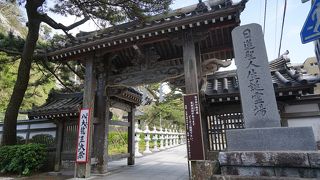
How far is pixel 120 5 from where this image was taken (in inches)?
429

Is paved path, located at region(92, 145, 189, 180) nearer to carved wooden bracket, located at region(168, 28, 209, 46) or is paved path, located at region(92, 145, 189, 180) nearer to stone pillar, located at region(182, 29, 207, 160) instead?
stone pillar, located at region(182, 29, 207, 160)

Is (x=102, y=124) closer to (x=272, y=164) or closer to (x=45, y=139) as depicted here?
(x=45, y=139)

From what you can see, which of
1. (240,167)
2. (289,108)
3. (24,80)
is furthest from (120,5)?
(240,167)

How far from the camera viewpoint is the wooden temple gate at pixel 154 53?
7758 millimetres

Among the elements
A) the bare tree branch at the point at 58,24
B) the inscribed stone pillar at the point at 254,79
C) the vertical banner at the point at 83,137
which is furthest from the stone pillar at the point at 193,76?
the bare tree branch at the point at 58,24

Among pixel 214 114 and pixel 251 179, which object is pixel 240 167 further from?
pixel 214 114

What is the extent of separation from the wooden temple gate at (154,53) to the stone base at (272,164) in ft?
13.3

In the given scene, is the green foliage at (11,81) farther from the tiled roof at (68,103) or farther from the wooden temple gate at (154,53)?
the wooden temple gate at (154,53)

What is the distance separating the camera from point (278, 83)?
816 cm

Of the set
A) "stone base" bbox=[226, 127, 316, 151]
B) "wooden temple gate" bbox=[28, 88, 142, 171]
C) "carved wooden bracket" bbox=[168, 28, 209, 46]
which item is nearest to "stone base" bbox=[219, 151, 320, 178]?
"stone base" bbox=[226, 127, 316, 151]

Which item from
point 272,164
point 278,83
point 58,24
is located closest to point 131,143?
point 58,24

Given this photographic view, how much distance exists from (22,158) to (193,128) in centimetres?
824

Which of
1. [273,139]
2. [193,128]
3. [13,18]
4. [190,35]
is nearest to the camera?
[273,139]

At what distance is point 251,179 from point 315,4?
3.03 meters
